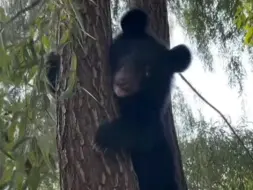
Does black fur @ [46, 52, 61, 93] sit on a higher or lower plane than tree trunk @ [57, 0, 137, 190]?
higher

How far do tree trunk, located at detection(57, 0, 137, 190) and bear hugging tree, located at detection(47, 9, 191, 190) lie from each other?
0.14 metres

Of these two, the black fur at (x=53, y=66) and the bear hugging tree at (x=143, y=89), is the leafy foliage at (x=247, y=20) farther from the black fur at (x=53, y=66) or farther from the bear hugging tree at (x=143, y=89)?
the black fur at (x=53, y=66)

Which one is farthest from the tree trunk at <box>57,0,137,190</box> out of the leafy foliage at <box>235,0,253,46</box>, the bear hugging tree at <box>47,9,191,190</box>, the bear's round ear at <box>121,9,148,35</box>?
the leafy foliage at <box>235,0,253,46</box>

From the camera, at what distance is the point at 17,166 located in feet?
5.15

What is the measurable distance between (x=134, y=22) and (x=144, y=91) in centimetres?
25

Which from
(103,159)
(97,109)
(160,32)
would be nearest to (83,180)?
(103,159)

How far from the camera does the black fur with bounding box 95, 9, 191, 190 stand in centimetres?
182

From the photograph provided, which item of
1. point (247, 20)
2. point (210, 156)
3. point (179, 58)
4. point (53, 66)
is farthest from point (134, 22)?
point (210, 156)

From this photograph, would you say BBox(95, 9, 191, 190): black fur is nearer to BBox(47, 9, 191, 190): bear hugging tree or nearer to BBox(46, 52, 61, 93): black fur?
BBox(47, 9, 191, 190): bear hugging tree

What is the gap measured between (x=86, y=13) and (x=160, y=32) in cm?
120

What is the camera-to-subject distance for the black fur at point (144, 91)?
1.82 meters

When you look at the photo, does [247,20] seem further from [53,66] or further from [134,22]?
[53,66]

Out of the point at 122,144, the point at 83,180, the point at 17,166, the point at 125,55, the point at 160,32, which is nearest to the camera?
the point at 83,180

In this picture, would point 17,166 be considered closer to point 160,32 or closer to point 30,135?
point 30,135
